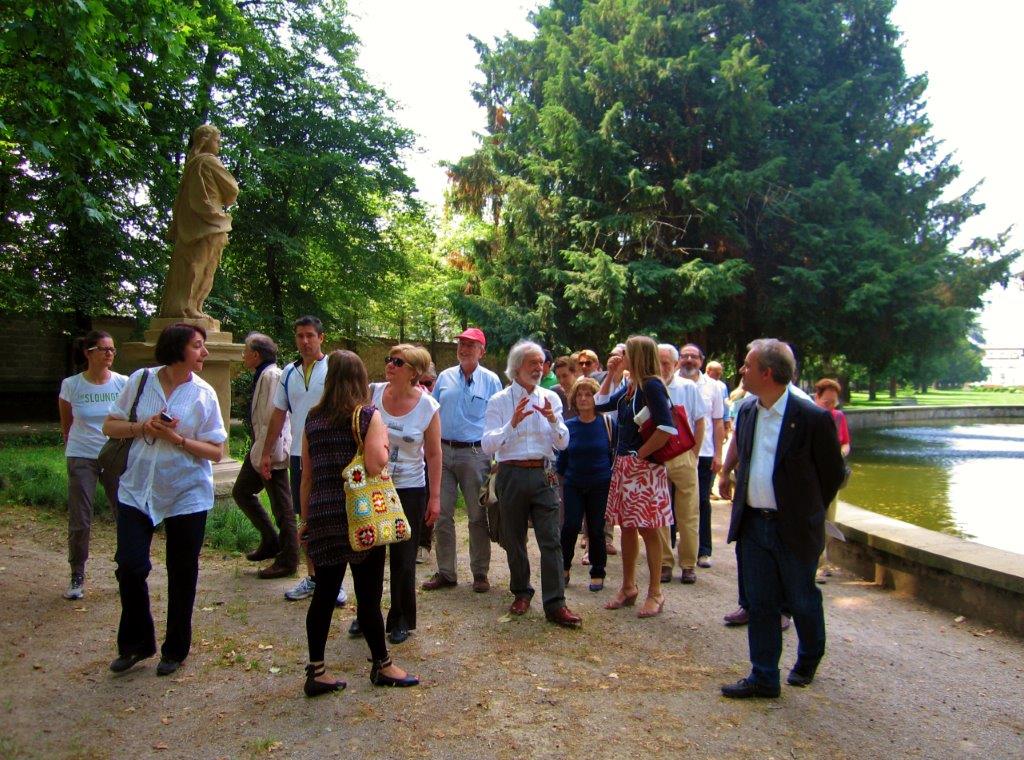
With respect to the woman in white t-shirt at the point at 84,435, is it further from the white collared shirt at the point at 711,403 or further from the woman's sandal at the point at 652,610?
the white collared shirt at the point at 711,403

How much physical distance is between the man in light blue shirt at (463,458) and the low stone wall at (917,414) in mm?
21265

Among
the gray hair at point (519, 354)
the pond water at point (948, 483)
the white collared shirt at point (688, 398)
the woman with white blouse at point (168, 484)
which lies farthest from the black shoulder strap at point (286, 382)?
the pond water at point (948, 483)

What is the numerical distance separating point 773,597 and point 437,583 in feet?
8.71

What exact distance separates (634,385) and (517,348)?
2.69 ft

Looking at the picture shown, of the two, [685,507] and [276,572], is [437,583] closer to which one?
[276,572]

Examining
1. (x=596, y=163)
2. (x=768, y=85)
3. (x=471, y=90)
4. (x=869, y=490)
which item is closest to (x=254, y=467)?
(x=869, y=490)

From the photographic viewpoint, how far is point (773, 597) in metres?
3.81

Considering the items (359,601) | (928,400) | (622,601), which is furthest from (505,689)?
(928,400)

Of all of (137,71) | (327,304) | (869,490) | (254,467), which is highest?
(137,71)

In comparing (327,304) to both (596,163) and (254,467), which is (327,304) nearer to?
(596,163)

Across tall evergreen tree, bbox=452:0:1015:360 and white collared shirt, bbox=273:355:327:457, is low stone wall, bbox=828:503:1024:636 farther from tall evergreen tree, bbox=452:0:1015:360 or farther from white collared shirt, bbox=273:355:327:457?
tall evergreen tree, bbox=452:0:1015:360

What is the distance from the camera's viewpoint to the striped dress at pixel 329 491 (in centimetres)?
355

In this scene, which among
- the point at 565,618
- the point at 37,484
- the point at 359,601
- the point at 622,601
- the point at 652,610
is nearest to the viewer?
the point at 359,601

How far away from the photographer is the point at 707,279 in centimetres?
1830
